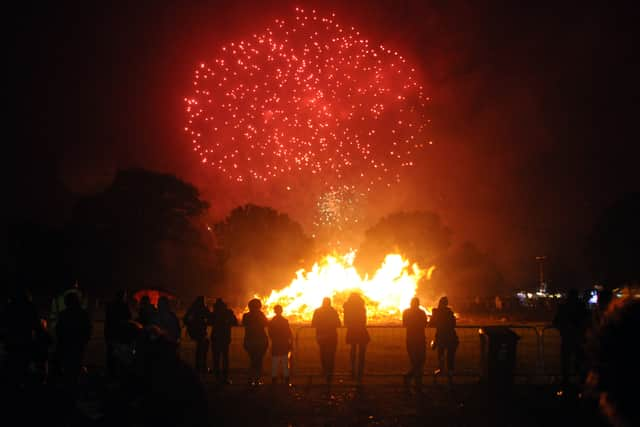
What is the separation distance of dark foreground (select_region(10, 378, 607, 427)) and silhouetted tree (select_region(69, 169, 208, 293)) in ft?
121

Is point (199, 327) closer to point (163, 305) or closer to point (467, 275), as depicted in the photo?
point (163, 305)

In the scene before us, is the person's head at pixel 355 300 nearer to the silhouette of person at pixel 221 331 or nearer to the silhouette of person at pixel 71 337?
the silhouette of person at pixel 221 331

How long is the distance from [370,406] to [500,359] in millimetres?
3505

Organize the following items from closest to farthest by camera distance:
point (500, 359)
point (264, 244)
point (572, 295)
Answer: point (500, 359) → point (572, 295) → point (264, 244)

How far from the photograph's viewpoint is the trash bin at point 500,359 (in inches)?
499

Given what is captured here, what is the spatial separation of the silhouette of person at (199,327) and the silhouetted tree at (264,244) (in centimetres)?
5294

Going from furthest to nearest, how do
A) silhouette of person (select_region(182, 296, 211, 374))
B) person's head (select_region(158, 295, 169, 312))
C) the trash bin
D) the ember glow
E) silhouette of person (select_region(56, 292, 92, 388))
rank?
the ember glow, silhouette of person (select_region(182, 296, 211, 374)), person's head (select_region(158, 295, 169, 312)), the trash bin, silhouette of person (select_region(56, 292, 92, 388))

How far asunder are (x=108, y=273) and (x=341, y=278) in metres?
19.8

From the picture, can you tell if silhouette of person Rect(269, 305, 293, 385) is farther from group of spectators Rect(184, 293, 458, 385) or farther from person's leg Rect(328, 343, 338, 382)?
person's leg Rect(328, 343, 338, 382)

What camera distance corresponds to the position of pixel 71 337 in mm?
12102

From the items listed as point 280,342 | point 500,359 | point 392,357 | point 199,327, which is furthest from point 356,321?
point 392,357

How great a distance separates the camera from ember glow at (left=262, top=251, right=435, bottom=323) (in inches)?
1487

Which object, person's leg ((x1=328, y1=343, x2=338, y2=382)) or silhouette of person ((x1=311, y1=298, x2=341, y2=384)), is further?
silhouette of person ((x1=311, y1=298, x2=341, y2=384))

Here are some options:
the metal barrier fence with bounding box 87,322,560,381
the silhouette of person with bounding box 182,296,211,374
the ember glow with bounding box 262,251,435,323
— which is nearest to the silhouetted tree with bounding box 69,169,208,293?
the ember glow with bounding box 262,251,435,323
